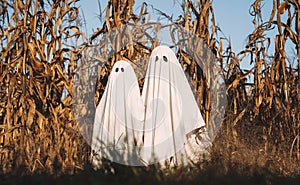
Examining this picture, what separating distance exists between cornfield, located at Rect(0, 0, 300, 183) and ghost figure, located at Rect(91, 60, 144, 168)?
1.13ft

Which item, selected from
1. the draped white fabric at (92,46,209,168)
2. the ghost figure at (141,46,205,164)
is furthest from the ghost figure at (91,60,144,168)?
the ghost figure at (141,46,205,164)

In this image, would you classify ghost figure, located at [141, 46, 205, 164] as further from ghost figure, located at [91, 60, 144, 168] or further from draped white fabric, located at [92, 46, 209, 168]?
ghost figure, located at [91, 60, 144, 168]

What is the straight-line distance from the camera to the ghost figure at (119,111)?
463 centimetres

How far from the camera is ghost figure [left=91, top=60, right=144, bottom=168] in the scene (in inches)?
182

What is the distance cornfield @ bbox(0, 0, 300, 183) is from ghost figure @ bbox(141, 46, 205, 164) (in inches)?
19.9

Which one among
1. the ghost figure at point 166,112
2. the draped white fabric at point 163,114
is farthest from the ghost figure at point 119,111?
the ghost figure at point 166,112

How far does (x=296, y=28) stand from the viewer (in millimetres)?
5398

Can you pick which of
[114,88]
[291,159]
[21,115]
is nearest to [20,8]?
[21,115]

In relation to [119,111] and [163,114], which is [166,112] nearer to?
[163,114]

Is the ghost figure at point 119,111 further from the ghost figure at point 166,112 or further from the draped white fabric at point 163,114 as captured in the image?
the ghost figure at point 166,112

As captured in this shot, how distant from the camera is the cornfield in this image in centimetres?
519

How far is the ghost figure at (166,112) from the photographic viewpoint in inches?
179

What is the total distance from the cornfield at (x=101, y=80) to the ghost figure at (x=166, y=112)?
0.51 meters

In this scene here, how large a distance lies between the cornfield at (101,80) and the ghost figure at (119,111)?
346mm
